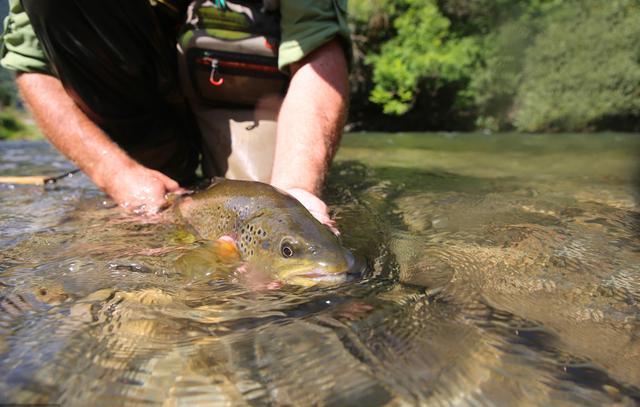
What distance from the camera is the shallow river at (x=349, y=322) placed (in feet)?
2.60

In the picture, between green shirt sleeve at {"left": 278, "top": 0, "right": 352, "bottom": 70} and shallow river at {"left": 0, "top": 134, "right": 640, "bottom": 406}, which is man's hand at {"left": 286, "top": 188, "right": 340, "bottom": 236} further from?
green shirt sleeve at {"left": 278, "top": 0, "right": 352, "bottom": 70}

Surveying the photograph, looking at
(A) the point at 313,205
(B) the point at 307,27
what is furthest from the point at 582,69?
(A) the point at 313,205

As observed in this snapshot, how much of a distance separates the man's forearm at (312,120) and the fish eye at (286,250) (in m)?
0.51

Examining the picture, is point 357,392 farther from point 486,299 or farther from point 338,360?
point 486,299

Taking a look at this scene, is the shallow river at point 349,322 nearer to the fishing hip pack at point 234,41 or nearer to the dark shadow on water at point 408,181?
the dark shadow on water at point 408,181

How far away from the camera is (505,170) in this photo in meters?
3.85

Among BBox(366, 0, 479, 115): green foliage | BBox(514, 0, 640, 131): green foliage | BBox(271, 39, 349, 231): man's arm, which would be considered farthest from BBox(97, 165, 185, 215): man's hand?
BBox(514, 0, 640, 131): green foliage

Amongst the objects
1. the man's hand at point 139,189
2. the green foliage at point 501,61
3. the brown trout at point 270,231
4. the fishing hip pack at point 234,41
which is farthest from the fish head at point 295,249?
the green foliage at point 501,61

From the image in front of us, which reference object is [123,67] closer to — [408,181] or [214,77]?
[214,77]

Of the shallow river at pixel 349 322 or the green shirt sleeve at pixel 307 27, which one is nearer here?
the shallow river at pixel 349 322

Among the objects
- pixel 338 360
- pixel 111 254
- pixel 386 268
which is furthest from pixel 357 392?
pixel 111 254

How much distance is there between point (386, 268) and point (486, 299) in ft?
0.99

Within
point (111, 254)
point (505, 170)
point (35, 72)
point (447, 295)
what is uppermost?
point (35, 72)

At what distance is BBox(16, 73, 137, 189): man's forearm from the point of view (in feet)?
7.28
